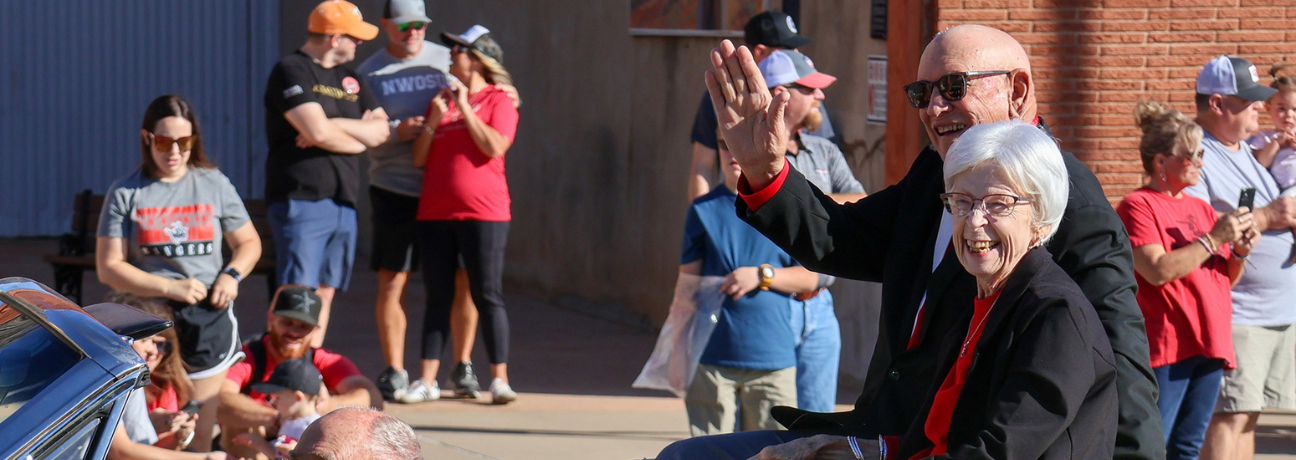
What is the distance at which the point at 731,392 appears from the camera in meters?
4.89

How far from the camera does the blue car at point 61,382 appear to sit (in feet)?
6.69

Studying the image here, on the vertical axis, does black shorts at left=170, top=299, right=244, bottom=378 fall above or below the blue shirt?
below

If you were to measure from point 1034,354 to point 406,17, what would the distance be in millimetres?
5359

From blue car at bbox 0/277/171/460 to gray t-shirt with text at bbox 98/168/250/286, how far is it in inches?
126

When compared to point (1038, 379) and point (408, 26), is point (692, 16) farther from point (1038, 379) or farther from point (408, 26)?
point (1038, 379)

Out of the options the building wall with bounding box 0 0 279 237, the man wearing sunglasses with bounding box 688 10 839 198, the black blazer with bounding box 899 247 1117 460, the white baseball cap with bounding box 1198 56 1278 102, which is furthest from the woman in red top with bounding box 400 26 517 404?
the building wall with bounding box 0 0 279 237

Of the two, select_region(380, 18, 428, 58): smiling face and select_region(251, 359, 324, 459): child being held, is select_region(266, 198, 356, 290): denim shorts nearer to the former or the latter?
select_region(380, 18, 428, 58): smiling face

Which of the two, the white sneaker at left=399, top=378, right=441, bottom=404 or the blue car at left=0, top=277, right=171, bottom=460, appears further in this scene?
the white sneaker at left=399, top=378, right=441, bottom=404

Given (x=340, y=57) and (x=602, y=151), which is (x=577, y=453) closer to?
(x=340, y=57)

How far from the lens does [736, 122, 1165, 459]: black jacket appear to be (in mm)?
2572

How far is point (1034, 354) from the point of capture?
2.29 meters

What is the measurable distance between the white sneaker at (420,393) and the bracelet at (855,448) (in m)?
4.62

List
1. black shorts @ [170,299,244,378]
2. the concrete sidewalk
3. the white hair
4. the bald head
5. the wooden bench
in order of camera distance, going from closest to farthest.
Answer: the white hair, the bald head, black shorts @ [170,299,244,378], the concrete sidewalk, the wooden bench

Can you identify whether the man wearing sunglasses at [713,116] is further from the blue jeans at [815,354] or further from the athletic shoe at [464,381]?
the athletic shoe at [464,381]
